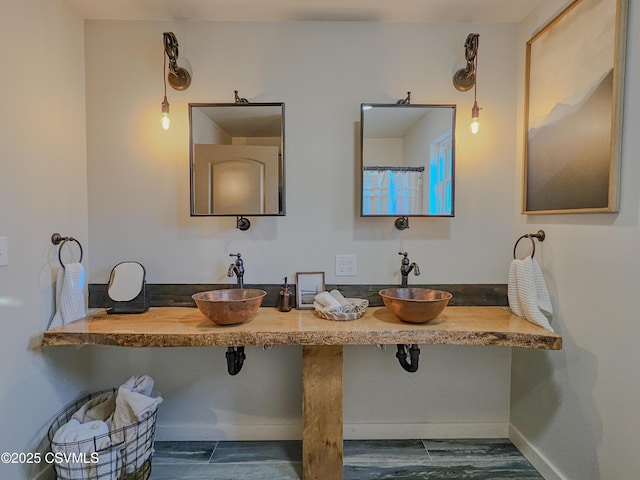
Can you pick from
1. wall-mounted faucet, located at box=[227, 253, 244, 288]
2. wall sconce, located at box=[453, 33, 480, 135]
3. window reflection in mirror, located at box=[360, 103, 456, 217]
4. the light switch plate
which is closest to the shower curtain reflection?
window reflection in mirror, located at box=[360, 103, 456, 217]

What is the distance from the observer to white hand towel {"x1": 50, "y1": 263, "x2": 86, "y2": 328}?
5.46 ft

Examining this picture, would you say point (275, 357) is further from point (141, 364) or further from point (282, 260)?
point (141, 364)

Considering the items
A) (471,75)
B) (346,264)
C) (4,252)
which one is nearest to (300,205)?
(346,264)

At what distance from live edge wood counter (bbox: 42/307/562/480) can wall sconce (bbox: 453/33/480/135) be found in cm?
A: 108

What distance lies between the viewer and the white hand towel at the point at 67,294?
1.66 metres

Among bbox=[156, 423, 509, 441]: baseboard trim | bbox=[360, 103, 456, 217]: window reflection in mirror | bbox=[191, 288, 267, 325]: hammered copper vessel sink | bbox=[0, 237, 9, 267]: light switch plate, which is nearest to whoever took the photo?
bbox=[0, 237, 9, 267]: light switch plate

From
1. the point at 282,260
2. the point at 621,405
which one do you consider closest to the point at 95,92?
the point at 282,260

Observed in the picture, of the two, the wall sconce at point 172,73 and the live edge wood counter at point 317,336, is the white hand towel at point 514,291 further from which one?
the wall sconce at point 172,73

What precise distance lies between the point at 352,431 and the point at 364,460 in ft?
0.64

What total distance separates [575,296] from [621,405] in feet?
1.48

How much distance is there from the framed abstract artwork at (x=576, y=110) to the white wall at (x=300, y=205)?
19 cm

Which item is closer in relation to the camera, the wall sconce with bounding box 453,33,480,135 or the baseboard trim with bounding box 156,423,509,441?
the wall sconce with bounding box 453,33,480,135

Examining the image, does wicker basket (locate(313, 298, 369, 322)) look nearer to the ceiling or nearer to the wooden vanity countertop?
the wooden vanity countertop

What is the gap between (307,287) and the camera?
1.92 m
